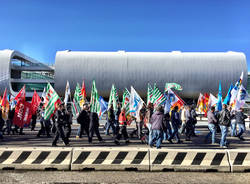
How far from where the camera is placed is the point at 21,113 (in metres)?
9.69

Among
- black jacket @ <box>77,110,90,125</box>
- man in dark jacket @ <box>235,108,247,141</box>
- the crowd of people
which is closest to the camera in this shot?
the crowd of people

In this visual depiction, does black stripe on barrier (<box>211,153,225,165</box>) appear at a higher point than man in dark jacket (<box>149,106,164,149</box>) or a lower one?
lower

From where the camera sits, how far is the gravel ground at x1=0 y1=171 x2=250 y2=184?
4.73m

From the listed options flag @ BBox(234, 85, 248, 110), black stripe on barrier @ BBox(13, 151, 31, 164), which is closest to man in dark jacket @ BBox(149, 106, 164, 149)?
black stripe on barrier @ BBox(13, 151, 31, 164)

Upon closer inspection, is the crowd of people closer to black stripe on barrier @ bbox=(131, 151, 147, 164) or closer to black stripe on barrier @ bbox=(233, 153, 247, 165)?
black stripe on barrier @ bbox=(131, 151, 147, 164)

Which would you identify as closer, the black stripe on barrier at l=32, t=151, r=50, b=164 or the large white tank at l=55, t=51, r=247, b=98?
the black stripe on barrier at l=32, t=151, r=50, b=164

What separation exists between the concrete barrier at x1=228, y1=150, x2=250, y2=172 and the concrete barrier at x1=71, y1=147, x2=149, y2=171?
6.50 feet

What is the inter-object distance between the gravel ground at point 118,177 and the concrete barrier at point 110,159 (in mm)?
203

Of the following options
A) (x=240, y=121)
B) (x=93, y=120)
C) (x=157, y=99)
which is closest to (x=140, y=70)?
(x=240, y=121)

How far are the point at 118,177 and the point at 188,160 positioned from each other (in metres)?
1.72

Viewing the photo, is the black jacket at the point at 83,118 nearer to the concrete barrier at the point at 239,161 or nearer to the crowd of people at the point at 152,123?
the crowd of people at the point at 152,123

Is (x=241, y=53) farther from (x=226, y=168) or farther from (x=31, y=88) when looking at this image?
(x=226, y=168)

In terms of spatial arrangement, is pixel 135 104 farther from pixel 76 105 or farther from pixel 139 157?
pixel 76 105

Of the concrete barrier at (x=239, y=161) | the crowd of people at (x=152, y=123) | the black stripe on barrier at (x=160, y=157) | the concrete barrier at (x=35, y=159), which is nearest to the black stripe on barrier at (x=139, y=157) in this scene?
the black stripe on barrier at (x=160, y=157)
